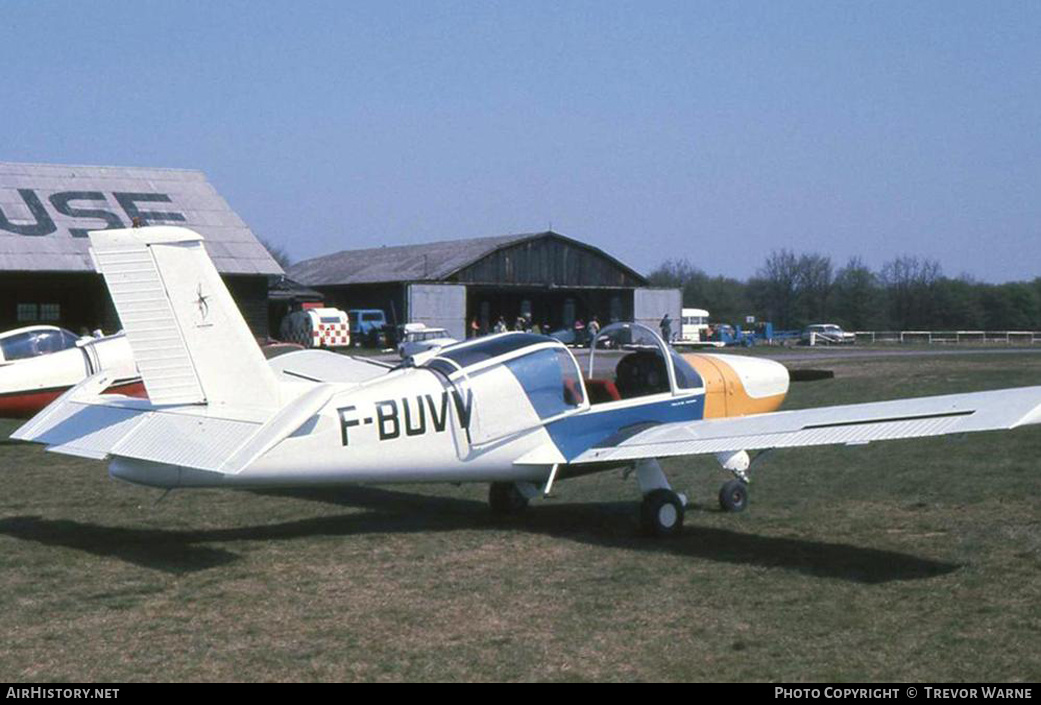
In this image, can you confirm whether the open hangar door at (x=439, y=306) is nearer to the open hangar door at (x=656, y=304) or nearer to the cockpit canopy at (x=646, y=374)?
the open hangar door at (x=656, y=304)

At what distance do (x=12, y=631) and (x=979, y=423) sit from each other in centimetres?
595

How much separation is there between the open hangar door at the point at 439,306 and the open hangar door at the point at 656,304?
9713 millimetres

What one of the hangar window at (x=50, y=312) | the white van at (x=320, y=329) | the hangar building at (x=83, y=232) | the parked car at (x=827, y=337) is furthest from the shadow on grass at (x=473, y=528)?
the parked car at (x=827, y=337)

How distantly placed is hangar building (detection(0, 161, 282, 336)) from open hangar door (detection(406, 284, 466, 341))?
12.9 m

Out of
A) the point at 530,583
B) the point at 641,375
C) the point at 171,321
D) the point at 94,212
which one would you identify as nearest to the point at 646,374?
the point at 641,375

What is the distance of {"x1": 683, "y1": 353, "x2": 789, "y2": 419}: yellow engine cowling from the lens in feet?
33.7

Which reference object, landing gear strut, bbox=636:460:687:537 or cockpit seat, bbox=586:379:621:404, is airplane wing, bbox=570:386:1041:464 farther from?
cockpit seat, bbox=586:379:621:404

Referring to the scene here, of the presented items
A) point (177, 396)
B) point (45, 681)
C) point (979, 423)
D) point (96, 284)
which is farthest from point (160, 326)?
point (96, 284)

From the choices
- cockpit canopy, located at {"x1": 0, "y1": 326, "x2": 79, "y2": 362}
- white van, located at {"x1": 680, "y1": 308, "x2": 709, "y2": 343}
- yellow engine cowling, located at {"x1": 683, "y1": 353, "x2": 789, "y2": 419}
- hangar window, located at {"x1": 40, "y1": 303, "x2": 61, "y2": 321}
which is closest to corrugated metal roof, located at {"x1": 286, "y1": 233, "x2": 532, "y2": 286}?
white van, located at {"x1": 680, "y1": 308, "x2": 709, "y2": 343}

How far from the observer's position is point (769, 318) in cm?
9312

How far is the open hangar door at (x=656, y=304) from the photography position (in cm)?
5775

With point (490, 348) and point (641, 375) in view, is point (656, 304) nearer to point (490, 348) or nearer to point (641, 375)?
point (641, 375)
